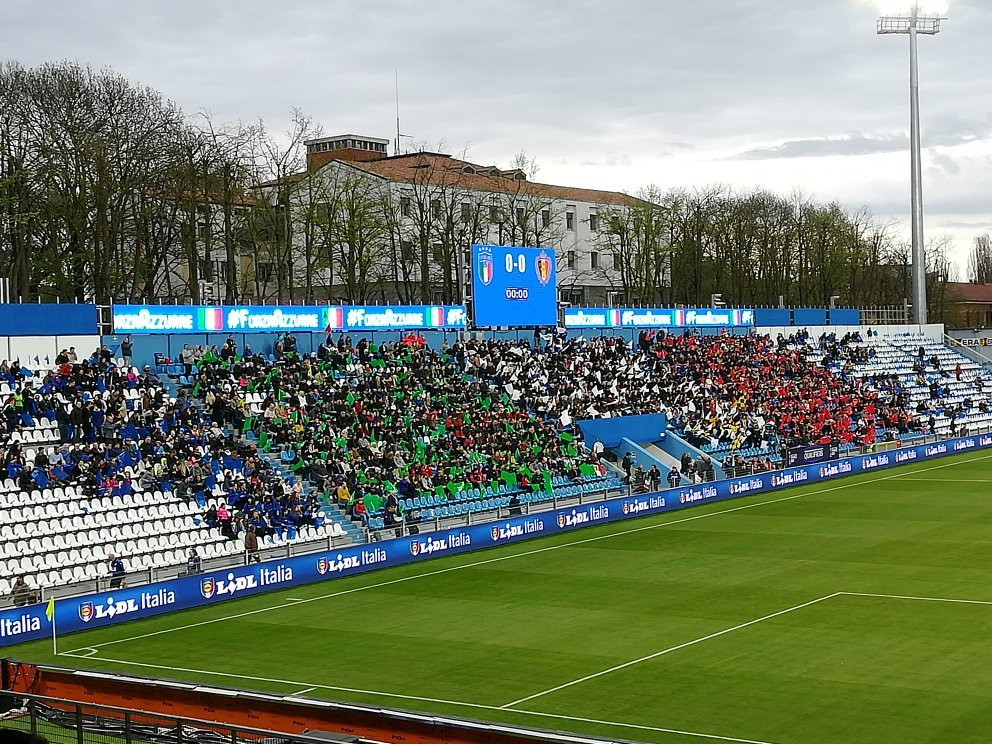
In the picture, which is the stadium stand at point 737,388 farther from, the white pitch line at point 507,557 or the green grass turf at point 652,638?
the green grass turf at point 652,638

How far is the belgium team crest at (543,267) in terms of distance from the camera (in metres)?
56.1

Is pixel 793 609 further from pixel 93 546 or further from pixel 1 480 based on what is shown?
pixel 1 480

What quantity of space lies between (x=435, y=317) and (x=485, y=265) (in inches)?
125

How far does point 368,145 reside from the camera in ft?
335

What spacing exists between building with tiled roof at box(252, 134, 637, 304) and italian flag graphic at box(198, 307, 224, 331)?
1616cm

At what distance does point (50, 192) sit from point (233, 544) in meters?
27.1

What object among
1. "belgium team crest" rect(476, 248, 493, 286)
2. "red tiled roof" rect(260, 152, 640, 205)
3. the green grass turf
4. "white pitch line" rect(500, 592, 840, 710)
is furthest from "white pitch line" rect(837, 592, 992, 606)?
"red tiled roof" rect(260, 152, 640, 205)

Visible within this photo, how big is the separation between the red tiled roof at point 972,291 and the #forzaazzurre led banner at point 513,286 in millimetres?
111069

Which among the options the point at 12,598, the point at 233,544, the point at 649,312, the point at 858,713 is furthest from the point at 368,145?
the point at 858,713

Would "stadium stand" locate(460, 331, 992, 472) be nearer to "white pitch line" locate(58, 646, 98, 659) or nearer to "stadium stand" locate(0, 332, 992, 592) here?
"stadium stand" locate(0, 332, 992, 592)

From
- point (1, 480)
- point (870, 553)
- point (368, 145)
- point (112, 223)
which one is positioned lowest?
point (870, 553)

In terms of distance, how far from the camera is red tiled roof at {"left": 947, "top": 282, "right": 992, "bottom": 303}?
156 metres

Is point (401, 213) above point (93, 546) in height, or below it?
above

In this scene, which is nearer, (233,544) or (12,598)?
(12,598)
